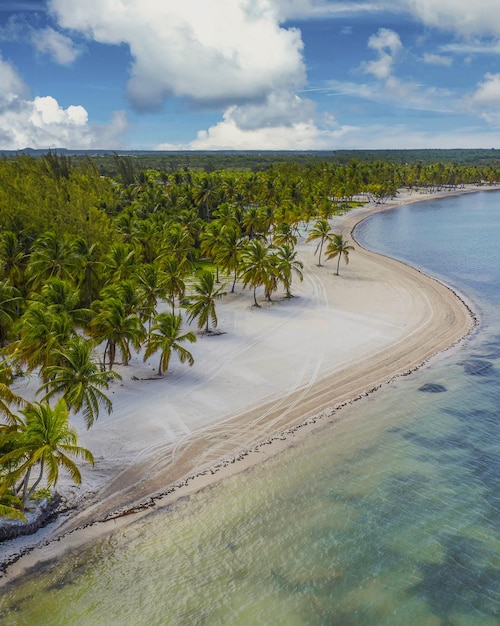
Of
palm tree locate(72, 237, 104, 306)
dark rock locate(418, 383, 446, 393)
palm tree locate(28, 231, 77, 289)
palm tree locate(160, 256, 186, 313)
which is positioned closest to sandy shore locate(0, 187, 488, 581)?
dark rock locate(418, 383, 446, 393)

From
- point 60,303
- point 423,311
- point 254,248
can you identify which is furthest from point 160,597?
point 423,311

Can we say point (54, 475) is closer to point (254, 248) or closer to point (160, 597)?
point (160, 597)

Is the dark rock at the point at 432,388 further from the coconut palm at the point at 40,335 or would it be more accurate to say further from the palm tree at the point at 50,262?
the palm tree at the point at 50,262

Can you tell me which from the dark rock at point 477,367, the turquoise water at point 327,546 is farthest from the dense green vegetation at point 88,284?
the dark rock at point 477,367

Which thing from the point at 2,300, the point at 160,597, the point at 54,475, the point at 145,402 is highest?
the point at 2,300

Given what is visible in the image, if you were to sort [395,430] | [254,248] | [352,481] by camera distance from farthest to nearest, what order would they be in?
[254,248], [395,430], [352,481]

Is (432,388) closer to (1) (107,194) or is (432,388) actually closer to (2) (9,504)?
(2) (9,504)

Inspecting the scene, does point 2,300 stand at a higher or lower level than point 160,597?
higher
